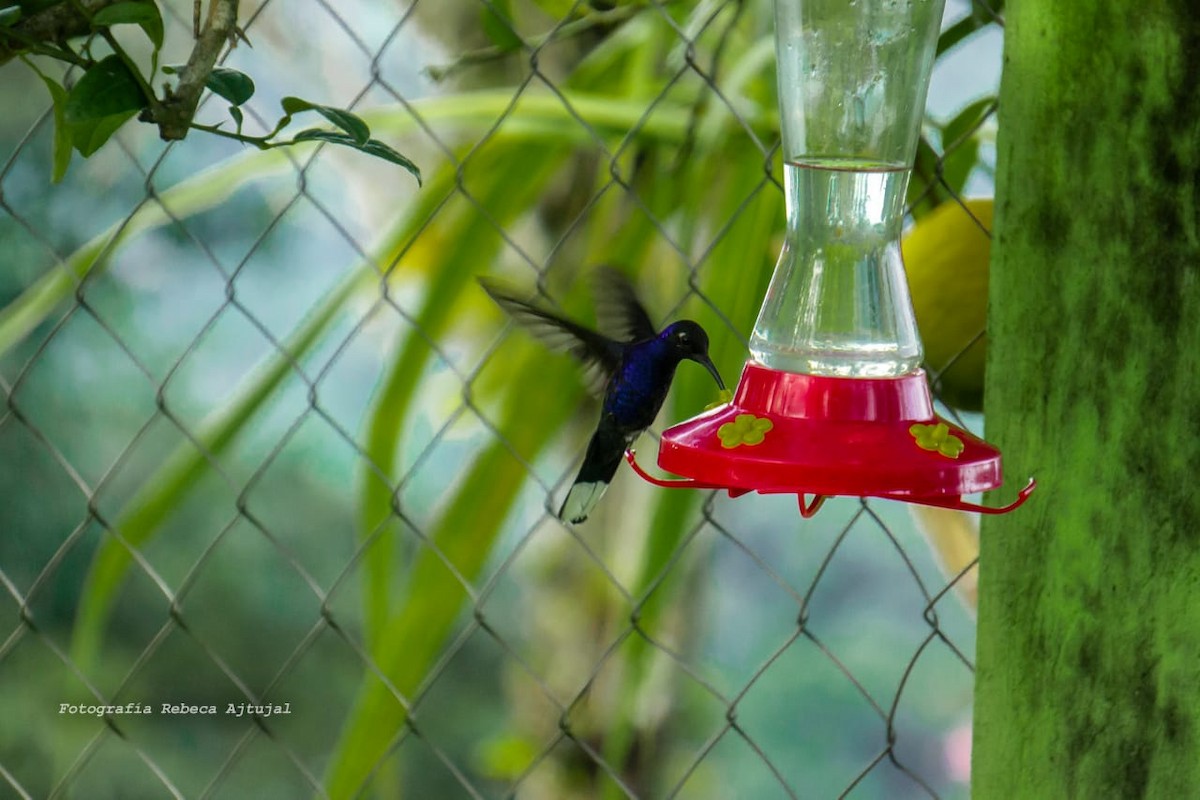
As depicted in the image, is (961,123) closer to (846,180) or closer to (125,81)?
(846,180)

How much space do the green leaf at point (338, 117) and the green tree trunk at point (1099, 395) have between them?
27 centimetres

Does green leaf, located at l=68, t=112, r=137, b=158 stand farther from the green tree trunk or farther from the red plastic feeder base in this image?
the green tree trunk

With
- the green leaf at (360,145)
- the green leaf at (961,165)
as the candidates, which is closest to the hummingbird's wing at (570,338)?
the green leaf at (360,145)

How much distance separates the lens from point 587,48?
1316 millimetres

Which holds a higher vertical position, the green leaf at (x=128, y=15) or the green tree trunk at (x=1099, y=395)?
the green leaf at (x=128, y=15)

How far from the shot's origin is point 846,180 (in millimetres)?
611

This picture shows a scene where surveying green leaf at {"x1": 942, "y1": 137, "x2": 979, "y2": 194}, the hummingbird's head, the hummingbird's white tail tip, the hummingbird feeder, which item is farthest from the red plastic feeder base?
green leaf at {"x1": 942, "y1": 137, "x2": 979, "y2": 194}

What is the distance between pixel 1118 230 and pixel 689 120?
1.33 ft

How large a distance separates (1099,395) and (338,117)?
0.33 meters

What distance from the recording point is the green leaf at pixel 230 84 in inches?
19.6

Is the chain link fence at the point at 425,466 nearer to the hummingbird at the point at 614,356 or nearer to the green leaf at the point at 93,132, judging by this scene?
the hummingbird at the point at 614,356

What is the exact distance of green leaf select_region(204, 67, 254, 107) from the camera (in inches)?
19.6

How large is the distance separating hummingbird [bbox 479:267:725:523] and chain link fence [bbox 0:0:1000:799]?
4 centimetres

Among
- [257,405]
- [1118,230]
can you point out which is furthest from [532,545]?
[1118,230]
